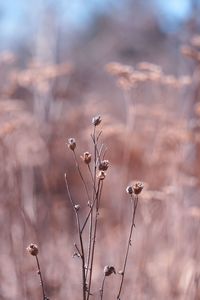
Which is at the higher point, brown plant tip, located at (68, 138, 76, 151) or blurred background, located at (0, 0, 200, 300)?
blurred background, located at (0, 0, 200, 300)

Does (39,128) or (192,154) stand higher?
(39,128)

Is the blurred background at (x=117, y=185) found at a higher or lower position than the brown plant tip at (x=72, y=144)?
higher

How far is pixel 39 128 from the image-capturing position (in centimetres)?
427

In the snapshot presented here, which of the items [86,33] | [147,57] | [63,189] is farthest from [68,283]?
[86,33]

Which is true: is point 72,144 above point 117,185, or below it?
below

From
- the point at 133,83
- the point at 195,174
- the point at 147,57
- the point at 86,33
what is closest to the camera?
the point at 133,83

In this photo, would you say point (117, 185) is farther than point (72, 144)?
Yes

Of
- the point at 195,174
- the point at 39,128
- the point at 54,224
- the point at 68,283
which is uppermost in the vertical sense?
the point at 39,128

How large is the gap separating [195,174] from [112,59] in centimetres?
635

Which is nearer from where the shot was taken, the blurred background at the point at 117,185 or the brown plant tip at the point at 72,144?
the brown plant tip at the point at 72,144

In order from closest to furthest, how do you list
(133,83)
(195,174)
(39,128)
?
1. (133,83)
2. (195,174)
3. (39,128)

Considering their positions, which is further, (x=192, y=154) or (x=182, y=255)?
(x=192, y=154)

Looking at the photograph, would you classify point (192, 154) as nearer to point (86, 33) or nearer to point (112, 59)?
point (112, 59)

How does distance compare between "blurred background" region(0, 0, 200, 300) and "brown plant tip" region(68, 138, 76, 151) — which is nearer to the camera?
"brown plant tip" region(68, 138, 76, 151)
